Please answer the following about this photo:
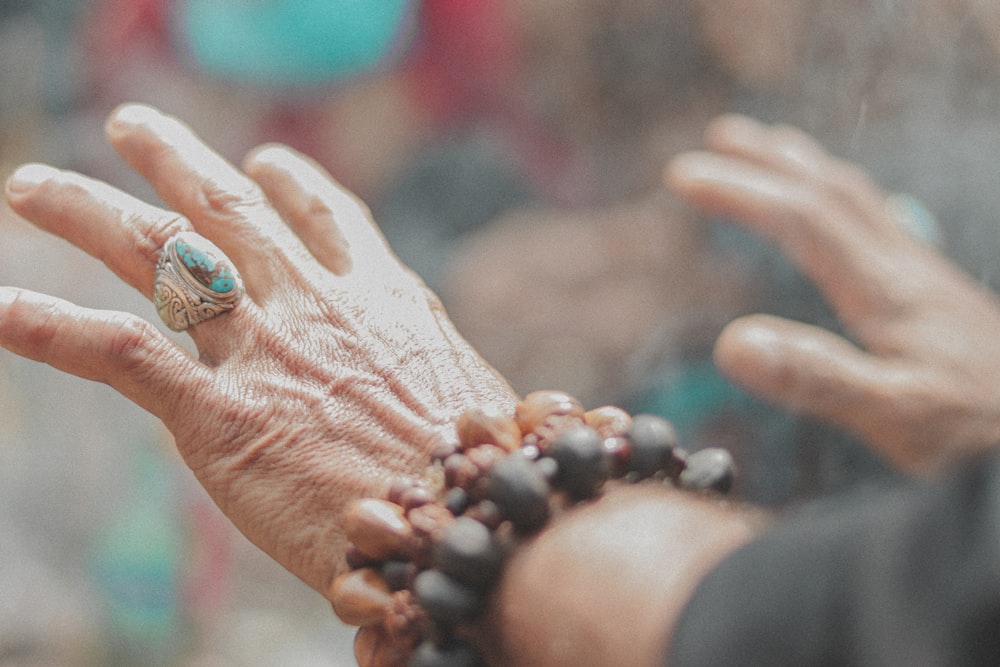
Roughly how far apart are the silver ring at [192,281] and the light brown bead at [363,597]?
8.1 inches

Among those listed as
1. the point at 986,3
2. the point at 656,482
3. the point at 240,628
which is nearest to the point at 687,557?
the point at 656,482

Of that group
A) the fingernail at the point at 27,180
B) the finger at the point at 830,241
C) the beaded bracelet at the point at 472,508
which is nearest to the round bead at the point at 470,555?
the beaded bracelet at the point at 472,508

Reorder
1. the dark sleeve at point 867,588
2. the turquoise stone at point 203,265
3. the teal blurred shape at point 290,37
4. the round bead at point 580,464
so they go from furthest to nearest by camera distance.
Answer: the teal blurred shape at point 290,37 < the turquoise stone at point 203,265 < the round bead at point 580,464 < the dark sleeve at point 867,588

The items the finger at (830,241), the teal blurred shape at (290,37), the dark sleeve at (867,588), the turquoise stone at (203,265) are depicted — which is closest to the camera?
the dark sleeve at (867,588)

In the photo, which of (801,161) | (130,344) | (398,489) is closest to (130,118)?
(130,344)

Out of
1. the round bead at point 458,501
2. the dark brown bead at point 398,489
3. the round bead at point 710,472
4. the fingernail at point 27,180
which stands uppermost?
the fingernail at point 27,180

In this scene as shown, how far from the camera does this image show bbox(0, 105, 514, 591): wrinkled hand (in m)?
0.64

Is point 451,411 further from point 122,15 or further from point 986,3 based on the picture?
point 122,15

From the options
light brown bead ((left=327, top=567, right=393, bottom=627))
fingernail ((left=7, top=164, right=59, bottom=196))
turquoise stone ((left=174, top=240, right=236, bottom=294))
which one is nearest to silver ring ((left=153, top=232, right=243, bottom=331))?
turquoise stone ((left=174, top=240, right=236, bottom=294))

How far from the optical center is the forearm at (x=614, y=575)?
17.9 inches

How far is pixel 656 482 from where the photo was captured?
574 mm

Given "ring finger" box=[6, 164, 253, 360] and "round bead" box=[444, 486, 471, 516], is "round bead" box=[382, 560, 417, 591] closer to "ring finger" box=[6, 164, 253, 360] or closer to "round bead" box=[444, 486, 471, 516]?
"round bead" box=[444, 486, 471, 516]

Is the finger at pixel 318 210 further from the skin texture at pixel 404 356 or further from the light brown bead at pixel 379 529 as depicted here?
the light brown bead at pixel 379 529

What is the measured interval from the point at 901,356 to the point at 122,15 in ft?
3.75
